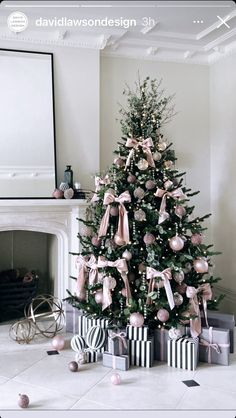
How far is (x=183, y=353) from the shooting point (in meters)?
2.90

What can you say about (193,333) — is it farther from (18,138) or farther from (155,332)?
(18,138)

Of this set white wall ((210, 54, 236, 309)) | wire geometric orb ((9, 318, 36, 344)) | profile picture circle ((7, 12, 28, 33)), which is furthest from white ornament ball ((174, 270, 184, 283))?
profile picture circle ((7, 12, 28, 33))

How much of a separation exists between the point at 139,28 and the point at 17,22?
1.14 meters

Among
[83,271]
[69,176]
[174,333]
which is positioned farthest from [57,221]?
[174,333]

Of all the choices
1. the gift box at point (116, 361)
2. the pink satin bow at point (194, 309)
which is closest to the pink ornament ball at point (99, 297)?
the gift box at point (116, 361)

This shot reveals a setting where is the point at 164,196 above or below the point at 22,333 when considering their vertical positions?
above

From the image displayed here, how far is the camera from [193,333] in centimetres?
298

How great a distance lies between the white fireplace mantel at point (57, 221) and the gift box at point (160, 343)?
122cm

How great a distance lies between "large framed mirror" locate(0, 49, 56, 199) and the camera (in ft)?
12.8

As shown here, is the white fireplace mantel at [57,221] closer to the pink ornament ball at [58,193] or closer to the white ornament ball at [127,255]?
the pink ornament ball at [58,193]

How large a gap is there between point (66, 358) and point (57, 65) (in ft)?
8.93

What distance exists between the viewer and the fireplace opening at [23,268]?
3.95 m

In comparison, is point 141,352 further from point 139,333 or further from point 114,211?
point 114,211

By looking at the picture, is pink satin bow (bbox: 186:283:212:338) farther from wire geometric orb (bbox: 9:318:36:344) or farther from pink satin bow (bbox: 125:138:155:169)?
wire geometric orb (bbox: 9:318:36:344)
